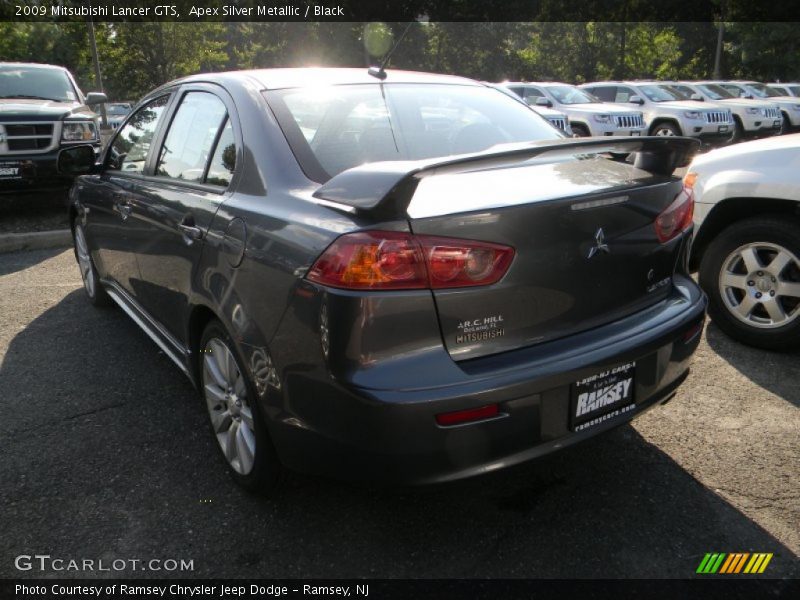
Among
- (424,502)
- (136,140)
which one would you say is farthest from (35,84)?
(424,502)

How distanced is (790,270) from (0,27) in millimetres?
19657

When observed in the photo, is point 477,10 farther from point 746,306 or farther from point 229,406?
point 229,406

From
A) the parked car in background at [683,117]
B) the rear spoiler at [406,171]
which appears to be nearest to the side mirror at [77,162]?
the rear spoiler at [406,171]

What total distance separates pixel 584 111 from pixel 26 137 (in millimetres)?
11301

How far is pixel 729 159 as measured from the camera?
4047mm

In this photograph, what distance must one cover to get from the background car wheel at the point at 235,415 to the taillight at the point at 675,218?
A: 5.34 ft

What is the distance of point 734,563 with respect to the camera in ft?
7.16

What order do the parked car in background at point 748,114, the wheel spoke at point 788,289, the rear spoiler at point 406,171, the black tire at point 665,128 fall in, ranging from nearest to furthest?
the rear spoiler at point 406,171
the wheel spoke at point 788,289
the black tire at point 665,128
the parked car in background at point 748,114

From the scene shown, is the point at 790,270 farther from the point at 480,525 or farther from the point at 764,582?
the point at 480,525

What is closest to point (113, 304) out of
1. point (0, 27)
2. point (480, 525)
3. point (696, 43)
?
point (480, 525)

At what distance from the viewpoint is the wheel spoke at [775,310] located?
3746 mm

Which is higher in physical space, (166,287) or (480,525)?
(166,287)

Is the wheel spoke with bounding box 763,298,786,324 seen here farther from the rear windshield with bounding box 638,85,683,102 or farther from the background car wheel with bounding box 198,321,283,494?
the rear windshield with bounding box 638,85,683,102

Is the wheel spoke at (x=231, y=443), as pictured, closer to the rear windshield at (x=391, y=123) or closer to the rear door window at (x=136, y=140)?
the rear windshield at (x=391, y=123)
